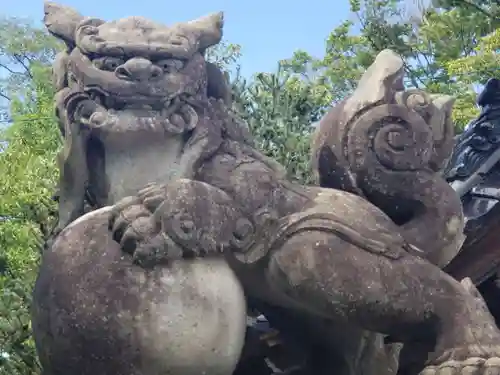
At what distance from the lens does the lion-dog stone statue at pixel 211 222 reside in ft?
6.63

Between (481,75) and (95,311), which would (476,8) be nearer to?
(481,75)

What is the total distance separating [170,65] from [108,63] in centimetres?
16

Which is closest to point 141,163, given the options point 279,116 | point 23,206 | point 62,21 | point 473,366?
point 62,21

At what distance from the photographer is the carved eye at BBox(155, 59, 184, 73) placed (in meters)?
2.20

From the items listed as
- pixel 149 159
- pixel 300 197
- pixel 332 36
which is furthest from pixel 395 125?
pixel 332 36

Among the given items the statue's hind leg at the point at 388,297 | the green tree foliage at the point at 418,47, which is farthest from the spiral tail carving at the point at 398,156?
the green tree foliage at the point at 418,47

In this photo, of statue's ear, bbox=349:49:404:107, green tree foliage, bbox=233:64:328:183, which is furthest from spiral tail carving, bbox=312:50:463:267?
green tree foliage, bbox=233:64:328:183

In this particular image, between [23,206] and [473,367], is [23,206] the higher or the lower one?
the lower one

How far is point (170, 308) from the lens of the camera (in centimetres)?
201

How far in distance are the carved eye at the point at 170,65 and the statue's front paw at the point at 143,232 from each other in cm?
32

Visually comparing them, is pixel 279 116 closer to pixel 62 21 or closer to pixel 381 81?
pixel 381 81

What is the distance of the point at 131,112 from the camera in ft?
7.18

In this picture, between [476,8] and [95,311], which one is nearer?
[95,311]

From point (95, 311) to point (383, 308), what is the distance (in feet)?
2.28
